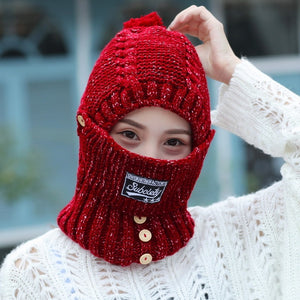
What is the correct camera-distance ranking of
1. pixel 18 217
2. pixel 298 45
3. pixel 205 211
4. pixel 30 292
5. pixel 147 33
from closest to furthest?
pixel 30 292
pixel 147 33
pixel 205 211
pixel 18 217
pixel 298 45

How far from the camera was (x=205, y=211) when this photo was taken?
1983mm

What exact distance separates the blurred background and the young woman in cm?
321

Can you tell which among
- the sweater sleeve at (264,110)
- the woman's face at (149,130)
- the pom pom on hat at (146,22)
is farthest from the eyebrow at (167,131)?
the pom pom on hat at (146,22)

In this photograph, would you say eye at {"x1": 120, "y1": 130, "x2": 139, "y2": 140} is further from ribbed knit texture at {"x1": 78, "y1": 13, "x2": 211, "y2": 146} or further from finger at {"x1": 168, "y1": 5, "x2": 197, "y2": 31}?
finger at {"x1": 168, "y1": 5, "x2": 197, "y2": 31}

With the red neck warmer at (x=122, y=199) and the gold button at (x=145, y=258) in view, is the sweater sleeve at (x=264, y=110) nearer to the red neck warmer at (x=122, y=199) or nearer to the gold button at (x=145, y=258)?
the red neck warmer at (x=122, y=199)

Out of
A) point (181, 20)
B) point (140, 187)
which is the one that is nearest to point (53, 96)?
point (181, 20)

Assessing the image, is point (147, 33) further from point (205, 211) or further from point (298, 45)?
point (298, 45)

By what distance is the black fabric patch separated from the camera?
168 centimetres

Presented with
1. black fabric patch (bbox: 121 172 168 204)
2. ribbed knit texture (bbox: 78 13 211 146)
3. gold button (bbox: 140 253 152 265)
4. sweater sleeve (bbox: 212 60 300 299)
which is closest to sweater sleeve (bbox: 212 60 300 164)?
sweater sleeve (bbox: 212 60 300 299)

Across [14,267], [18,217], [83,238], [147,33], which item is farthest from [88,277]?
[18,217]

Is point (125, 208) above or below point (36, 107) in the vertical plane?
above

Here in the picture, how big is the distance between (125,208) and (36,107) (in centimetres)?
357

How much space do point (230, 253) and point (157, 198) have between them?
34cm

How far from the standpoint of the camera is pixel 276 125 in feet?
6.02
